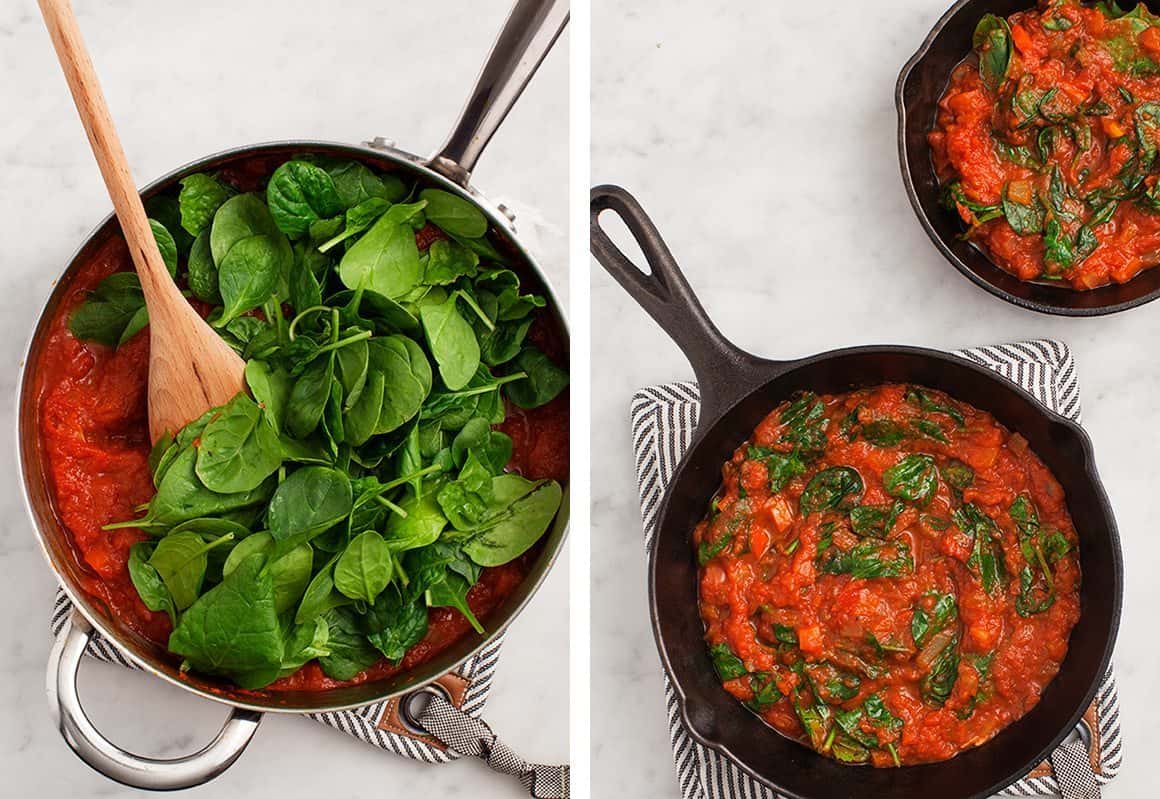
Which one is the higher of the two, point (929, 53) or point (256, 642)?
point (929, 53)

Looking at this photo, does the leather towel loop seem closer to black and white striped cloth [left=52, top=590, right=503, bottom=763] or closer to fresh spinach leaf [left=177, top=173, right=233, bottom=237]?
black and white striped cloth [left=52, top=590, right=503, bottom=763]

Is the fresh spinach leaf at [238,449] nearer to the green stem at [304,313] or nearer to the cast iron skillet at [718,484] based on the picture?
the green stem at [304,313]

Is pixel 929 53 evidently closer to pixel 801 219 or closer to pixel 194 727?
pixel 801 219

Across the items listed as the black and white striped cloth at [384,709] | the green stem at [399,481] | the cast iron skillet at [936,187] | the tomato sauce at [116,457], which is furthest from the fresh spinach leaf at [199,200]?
the cast iron skillet at [936,187]

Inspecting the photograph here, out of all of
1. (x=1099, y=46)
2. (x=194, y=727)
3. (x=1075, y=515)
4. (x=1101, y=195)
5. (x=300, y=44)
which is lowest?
(x=194, y=727)

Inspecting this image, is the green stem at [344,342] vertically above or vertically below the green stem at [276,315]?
below

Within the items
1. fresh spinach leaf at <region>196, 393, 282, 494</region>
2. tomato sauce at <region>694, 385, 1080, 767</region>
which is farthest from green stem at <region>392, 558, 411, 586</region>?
tomato sauce at <region>694, 385, 1080, 767</region>

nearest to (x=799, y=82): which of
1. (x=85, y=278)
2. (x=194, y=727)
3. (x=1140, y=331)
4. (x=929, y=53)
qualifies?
(x=929, y=53)
